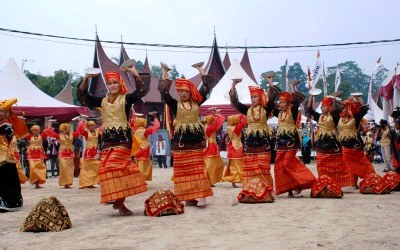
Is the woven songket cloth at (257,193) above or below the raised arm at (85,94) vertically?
below

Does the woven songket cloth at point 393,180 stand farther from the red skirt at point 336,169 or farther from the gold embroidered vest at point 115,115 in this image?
the gold embroidered vest at point 115,115

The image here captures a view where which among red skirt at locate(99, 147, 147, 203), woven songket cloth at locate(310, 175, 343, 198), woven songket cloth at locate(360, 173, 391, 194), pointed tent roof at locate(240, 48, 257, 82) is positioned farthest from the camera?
pointed tent roof at locate(240, 48, 257, 82)

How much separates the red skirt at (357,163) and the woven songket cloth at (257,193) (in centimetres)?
270

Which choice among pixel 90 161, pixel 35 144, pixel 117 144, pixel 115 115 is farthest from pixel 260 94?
pixel 35 144

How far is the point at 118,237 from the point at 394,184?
6.18 meters

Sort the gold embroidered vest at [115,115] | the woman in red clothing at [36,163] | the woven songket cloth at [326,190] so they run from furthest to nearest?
the woman in red clothing at [36,163] → the woven songket cloth at [326,190] → the gold embroidered vest at [115,115]

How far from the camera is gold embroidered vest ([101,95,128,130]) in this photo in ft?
22.6

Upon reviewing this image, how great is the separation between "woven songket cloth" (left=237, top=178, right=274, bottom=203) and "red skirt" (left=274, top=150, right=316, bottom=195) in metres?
0.73

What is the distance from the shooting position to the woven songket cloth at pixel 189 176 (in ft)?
25.1

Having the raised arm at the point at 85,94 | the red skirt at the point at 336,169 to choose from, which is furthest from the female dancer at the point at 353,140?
the raised arm at the point at 85,94

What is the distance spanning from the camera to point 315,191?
28.5 ft

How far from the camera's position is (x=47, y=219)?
227 inches

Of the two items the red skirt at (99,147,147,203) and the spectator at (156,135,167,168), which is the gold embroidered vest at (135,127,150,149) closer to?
the red skirt at (99,147,147,203)

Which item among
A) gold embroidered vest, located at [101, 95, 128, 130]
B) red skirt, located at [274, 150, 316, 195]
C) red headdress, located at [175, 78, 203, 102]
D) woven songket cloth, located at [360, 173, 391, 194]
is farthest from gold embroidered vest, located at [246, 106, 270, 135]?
gold embroidered vest, located at [101, 95, 128, 130]
